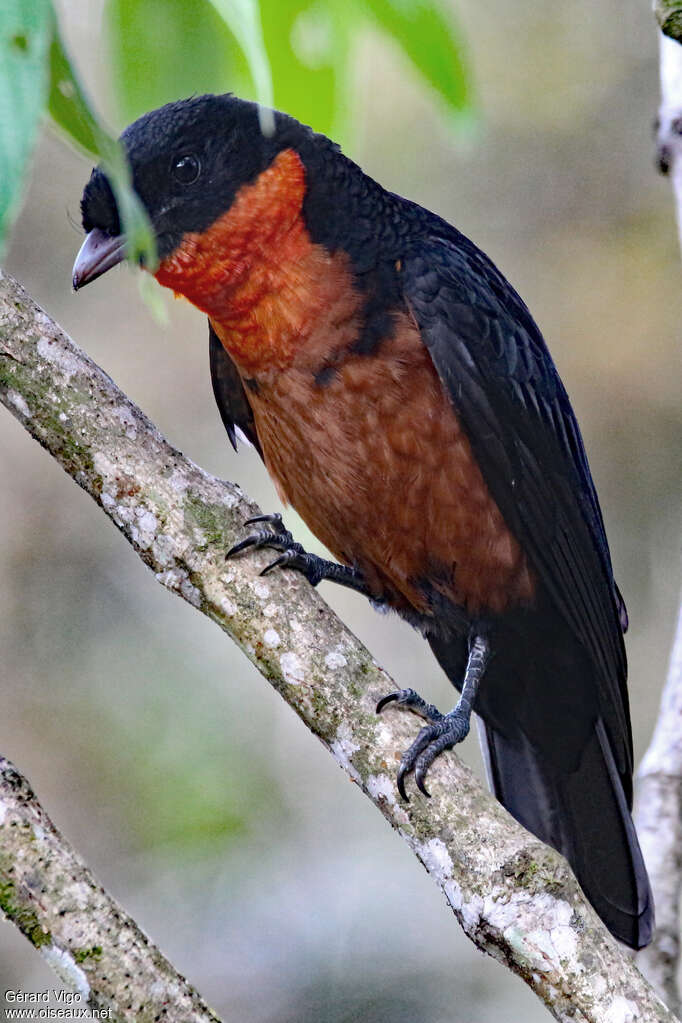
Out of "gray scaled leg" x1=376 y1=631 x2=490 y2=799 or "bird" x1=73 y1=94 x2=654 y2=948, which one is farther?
"bird" x1=73 y1=94 x2=654 y2=948

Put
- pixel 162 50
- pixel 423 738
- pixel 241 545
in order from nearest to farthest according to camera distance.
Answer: pixel 162 50 → pixel 423 738 → pixel 241 545

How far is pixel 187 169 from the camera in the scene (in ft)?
8.81

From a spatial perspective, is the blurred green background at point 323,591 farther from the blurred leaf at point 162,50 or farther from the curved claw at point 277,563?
the blurred leaf at point 162,50

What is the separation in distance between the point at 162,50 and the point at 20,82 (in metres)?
0.37

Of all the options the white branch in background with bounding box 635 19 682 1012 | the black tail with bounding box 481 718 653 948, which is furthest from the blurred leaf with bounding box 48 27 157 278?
the black tail with bounding box 481 718 653 948

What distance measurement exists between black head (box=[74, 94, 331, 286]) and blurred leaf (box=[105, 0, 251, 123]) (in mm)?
1443

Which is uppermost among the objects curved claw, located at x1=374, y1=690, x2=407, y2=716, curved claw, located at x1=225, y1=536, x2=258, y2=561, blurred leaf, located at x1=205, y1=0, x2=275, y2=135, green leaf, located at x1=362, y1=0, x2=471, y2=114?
blurred leaf, located at x1=205, y1=0, x2=275, y2=135

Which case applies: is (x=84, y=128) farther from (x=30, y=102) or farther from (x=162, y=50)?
(x=162, y=50)

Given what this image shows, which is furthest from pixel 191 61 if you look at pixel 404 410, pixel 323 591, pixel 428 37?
pixel 323 591

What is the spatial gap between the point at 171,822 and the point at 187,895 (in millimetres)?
301

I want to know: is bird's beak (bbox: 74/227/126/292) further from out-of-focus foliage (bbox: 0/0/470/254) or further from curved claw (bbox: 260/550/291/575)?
out-of-focus foliage (bbox: 0/0/470/254)

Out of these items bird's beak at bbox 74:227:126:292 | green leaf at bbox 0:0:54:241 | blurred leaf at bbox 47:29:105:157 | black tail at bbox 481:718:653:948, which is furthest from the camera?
black tail at bbox 481:718:653:948

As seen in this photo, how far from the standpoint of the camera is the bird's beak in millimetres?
2561

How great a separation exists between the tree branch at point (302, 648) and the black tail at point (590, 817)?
0.97 meters
